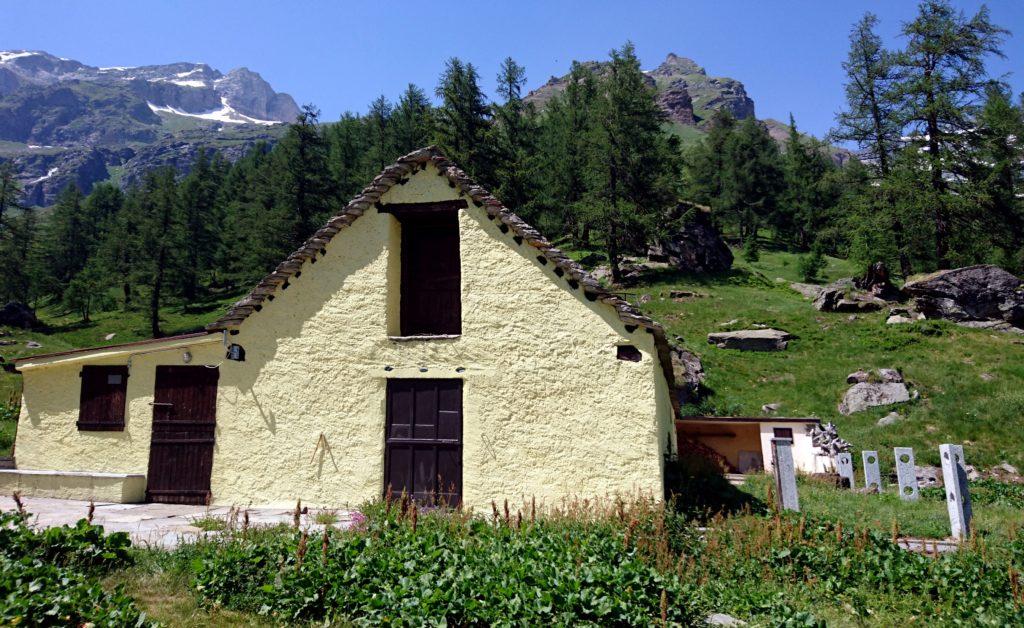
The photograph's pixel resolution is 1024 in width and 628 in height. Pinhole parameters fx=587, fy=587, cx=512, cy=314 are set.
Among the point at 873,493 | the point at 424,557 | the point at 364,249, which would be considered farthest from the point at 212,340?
the point at 873,493

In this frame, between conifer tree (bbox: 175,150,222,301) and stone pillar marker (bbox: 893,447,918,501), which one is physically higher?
conifer tree (bbox: 175,150,222,301)

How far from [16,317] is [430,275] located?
48931mm

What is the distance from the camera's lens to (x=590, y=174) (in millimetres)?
41969

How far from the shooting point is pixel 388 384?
10.7 m

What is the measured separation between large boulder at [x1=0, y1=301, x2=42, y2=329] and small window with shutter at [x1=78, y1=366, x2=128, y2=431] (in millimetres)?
43396

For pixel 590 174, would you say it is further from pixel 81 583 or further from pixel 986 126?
pixel 81 583

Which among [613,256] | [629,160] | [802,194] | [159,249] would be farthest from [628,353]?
[802,194]

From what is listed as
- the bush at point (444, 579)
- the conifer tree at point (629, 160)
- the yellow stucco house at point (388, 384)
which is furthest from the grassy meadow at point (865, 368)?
the bush at point (444, 579)

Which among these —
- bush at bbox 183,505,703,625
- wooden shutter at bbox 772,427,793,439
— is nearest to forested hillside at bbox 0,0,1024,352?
wooden shutter at bbox 772,427,793,439

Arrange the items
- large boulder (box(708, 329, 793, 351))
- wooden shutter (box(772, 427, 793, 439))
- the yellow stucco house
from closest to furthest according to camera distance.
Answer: the yellow stucco house
wooden shutter (box(772, 427, 793, 439))
large boulder (box(708, 329, 793, 351))

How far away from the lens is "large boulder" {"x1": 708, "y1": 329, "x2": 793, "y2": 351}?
92.1 ft

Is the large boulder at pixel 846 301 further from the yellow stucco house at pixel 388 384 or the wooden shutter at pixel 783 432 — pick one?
the yellow stucco house at pixel 388 384

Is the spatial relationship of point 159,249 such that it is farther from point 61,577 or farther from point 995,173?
point 995,173

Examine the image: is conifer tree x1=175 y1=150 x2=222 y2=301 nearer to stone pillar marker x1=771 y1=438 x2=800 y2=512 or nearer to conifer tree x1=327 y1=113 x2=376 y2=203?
conifer tree x1=327 y1=113 x2=376 y2=203
